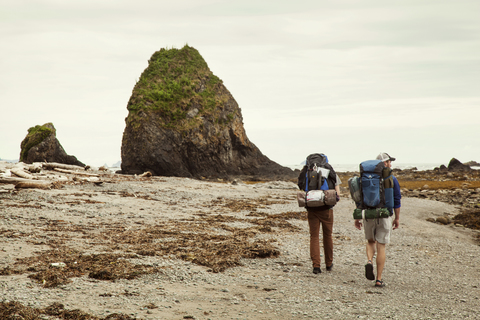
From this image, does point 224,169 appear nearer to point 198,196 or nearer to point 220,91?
point 220,91

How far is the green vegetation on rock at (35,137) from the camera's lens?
1679 inches

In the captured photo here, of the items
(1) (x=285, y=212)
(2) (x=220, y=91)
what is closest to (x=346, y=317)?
(1) (x=285, y=212)

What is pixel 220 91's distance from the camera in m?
46.4

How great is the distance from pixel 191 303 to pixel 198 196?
1423cm

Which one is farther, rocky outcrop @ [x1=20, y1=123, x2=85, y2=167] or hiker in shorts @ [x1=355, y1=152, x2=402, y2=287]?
rocky outcrop @ [x1=20, y1=123, x2=85, y2=167]

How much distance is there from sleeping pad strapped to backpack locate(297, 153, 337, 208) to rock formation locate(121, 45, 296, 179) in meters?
32.5

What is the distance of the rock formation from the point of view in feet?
130

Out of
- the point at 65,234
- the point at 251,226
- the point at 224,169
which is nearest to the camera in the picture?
the point at 65,234

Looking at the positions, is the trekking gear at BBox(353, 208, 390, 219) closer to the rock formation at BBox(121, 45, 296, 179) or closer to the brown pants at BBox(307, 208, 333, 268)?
the brown pants at BBox(307, 208, 333, 268)

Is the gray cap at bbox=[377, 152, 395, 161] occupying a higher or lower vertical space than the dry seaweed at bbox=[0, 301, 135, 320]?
higher

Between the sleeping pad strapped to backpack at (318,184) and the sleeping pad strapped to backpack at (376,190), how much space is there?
0.85 meters

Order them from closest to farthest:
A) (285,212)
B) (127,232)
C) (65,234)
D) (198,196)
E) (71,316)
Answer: (71,316) → (65,234) → (127,232) → (285,212) → (198,196)

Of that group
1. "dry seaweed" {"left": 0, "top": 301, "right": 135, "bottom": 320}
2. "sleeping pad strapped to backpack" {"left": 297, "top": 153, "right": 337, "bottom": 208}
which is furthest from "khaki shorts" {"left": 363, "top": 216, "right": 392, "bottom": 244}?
"dry seaweed" {"left": 0, "top": 301, "right": 135, "bottom": 320}

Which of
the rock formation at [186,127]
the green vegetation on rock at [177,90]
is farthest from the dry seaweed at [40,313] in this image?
the green vegetation on rock at [177,90]
